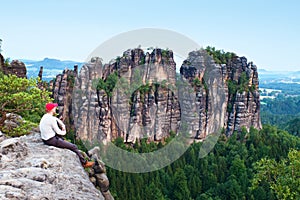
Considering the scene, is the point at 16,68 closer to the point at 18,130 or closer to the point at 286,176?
the point at 18,130

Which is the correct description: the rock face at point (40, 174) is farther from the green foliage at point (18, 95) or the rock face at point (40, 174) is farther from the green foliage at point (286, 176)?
the green foliage at point (286, 176)

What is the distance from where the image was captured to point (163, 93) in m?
55.1

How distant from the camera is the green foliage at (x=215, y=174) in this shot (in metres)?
36.6

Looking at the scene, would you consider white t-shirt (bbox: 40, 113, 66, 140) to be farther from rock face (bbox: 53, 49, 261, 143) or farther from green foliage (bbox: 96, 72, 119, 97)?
green foliage (bbox: 96, 72, 119, 97)

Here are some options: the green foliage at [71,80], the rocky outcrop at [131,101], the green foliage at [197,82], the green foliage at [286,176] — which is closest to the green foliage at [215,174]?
the rocky outcrop at [131,101]

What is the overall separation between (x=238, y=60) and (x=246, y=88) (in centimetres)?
452

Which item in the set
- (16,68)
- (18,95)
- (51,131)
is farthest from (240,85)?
(51,131)

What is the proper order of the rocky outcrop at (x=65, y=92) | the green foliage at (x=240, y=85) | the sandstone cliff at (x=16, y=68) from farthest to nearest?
1. the green foliage at (x=240, y=85)
2. the rocky outcrop at (x=65, y=92)
3. the sandstone cliff at (x=16, y=68)

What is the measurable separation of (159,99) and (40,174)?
47.3 meters

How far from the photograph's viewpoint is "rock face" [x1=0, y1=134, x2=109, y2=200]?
6582 mm

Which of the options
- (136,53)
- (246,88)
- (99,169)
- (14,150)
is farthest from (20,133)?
(246,88)

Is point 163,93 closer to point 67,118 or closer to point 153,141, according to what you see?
point 153,141

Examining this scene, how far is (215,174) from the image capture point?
42.8 meters

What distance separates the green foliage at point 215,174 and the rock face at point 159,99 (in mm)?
2882
